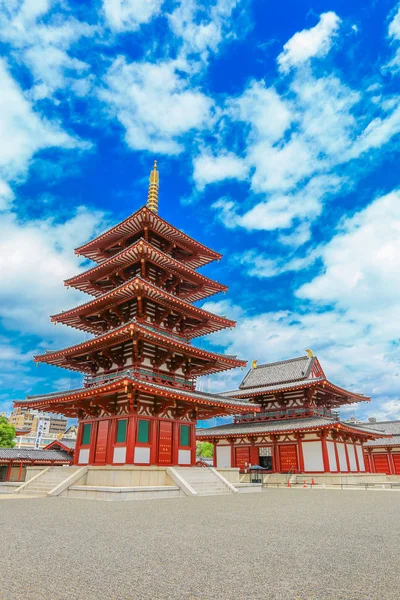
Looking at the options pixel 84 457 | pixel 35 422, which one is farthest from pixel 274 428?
pixel 35 422

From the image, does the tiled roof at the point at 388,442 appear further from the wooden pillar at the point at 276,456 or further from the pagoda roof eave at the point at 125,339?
the pagoda roof eave at the point at 125,339

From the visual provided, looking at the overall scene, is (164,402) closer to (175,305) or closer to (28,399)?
(175,305)

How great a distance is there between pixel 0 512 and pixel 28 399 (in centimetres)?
1481

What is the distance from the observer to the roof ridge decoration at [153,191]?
32.0m

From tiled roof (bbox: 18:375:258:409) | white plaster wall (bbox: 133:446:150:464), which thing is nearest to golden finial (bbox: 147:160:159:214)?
tiled roof (bbox: 18:375:258:409)

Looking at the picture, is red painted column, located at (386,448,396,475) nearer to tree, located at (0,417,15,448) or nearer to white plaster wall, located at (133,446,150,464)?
white plaster wall, located at (133,446,150,464)

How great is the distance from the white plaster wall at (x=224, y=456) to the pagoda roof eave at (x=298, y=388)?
5.83m

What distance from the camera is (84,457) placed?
24859 mm

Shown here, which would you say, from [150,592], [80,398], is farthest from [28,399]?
[150,592]

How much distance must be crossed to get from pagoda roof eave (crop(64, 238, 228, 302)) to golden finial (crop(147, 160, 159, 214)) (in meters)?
6.85

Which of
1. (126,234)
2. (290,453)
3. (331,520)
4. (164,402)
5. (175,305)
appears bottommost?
(331,520)

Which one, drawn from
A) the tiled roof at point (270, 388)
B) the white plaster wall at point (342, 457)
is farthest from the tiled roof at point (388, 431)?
the tiled roof at point (270, 388)

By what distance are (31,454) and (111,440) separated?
993 inches

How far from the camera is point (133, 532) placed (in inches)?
364
